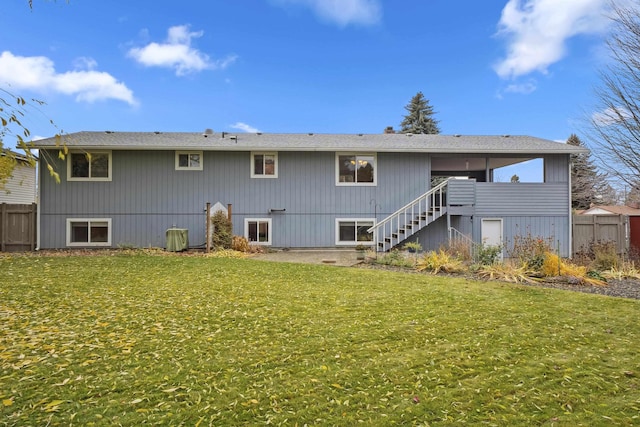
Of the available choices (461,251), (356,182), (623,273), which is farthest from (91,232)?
(623,273)

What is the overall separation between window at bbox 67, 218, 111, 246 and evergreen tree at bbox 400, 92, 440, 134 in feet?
98.7

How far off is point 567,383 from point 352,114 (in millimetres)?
23134

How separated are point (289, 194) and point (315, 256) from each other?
9.57 ft

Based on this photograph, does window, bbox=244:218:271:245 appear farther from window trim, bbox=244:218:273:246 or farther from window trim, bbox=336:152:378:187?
window trim, bbox=336:152:378:187

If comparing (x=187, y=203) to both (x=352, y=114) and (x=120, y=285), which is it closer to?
(x=120, y=285)

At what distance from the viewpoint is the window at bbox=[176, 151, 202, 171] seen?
12984 mm

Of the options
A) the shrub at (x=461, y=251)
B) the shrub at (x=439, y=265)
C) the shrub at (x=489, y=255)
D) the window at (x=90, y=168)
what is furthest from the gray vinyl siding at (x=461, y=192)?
the window at (x=90, y=168)

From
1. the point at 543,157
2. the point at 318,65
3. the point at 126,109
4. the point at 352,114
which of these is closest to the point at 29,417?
the point at 543,157

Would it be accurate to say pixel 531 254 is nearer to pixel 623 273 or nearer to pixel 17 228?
pixel 623 273

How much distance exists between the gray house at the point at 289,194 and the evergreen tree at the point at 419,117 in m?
23.3

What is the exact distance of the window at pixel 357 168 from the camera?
1317cm

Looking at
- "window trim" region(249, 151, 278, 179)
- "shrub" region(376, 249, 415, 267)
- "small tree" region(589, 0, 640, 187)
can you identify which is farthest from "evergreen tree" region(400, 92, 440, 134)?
"shrub" region(376, 249, 415, 267)

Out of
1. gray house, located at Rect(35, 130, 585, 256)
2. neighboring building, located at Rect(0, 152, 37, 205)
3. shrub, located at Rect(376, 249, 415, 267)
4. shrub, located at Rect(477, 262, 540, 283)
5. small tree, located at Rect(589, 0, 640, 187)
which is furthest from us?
neighboring building, located at Rect(0, 152, 37, 205)

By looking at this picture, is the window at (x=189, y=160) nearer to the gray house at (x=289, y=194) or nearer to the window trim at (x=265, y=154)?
the gray house at (x=289, y=194)
